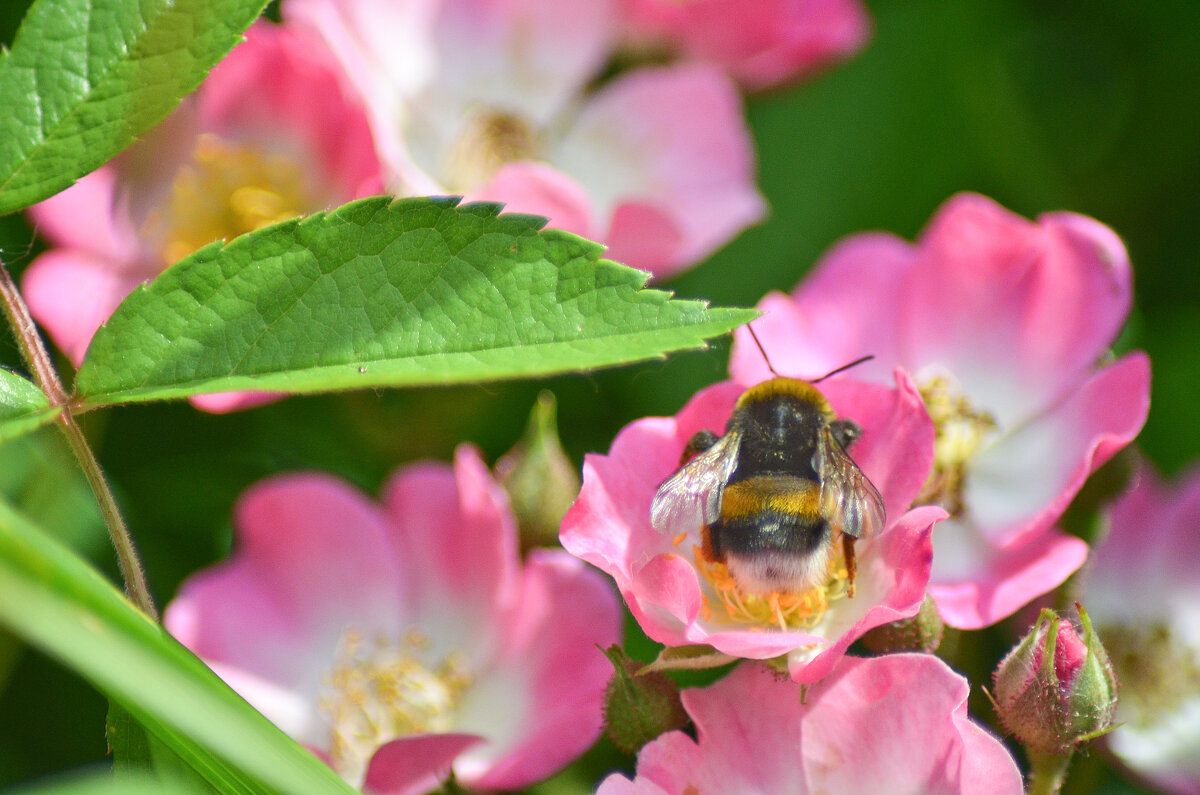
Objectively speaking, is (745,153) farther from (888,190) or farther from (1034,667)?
(1034,667)

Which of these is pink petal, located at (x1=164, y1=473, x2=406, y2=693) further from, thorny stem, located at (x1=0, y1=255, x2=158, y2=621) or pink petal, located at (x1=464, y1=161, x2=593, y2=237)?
thorny stem, located at (x1=0, y1=255, x2=158, y2=621)

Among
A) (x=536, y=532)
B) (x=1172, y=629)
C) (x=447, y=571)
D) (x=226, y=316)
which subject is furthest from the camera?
(x=1172, y=629)

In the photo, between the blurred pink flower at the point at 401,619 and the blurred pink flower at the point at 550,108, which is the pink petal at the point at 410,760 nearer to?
the blurred pink flower at the point at 401,619

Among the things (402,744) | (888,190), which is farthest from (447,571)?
(888,190)

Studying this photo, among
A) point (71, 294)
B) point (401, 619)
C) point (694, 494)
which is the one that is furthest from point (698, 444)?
point (71, 294)

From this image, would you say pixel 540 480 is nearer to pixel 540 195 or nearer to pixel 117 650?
pixel 540 195

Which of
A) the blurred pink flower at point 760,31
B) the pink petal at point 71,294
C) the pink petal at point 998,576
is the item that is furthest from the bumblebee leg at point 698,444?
the blurred pink flower at point 760,31
